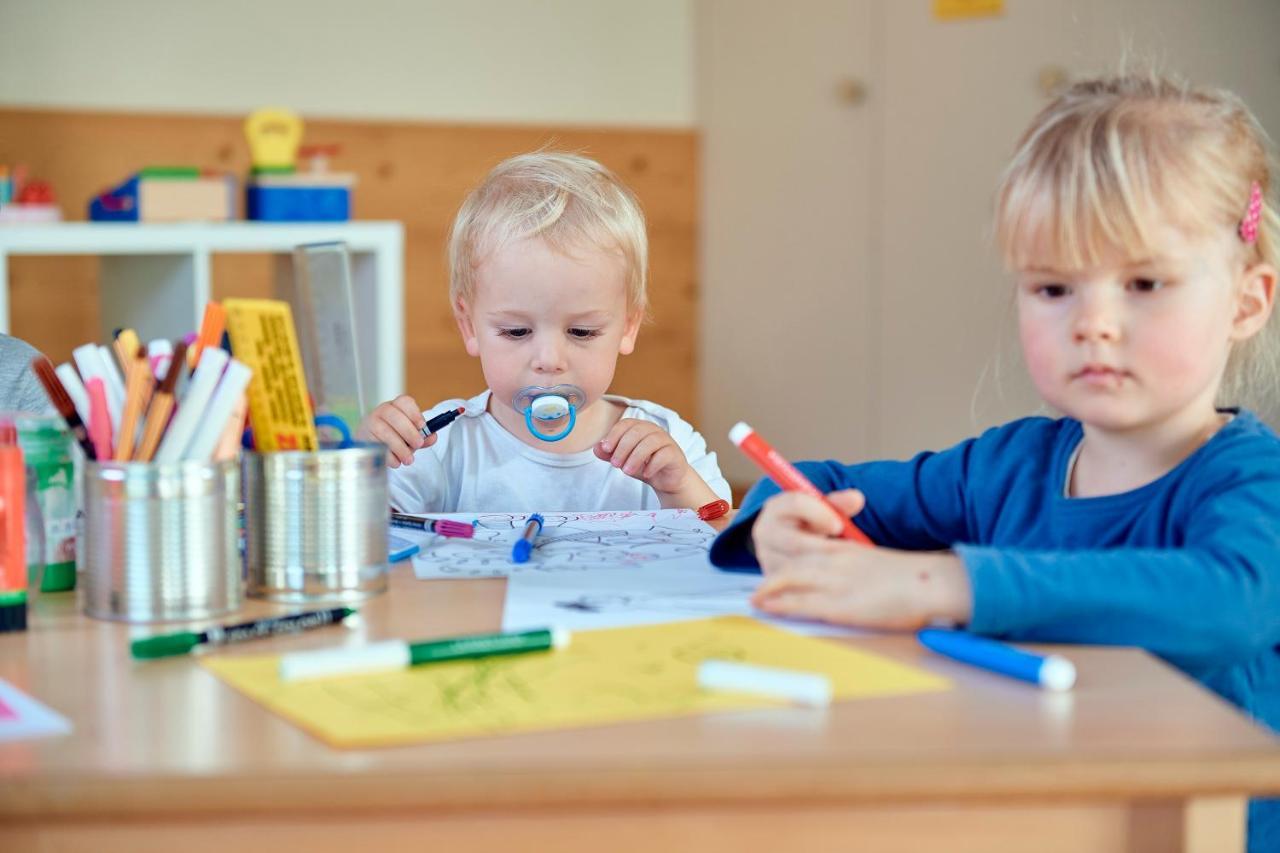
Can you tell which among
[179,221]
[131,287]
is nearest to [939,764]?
[179,221]

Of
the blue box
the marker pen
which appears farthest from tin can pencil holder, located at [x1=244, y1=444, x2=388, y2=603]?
the blue box

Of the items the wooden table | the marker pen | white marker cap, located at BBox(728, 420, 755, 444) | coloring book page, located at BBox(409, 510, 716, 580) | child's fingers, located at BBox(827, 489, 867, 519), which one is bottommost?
the wooden table

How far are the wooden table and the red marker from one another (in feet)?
0.78

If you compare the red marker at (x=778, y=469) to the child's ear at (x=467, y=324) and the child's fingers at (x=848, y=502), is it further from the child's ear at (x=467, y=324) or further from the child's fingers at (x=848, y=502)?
the child's ear at (x=467, y=324)

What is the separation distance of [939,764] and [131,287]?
2.66 meters

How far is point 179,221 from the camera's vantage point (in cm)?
272

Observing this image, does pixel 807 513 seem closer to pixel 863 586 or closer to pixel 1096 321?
pixel 863 586

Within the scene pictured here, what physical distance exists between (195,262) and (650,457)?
1617 mm

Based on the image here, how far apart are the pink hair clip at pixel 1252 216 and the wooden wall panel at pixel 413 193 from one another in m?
2.22

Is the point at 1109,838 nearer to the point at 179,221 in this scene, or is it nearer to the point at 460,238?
the point at 460,238

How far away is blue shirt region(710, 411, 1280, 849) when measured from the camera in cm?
75

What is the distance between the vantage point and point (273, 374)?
85cm

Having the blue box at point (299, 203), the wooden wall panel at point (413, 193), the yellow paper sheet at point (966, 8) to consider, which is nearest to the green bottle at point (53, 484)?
the blue box at point (299, 203)

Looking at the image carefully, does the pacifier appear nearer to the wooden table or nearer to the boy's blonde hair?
the boy's blonde hair
